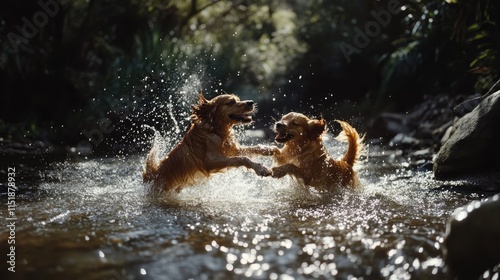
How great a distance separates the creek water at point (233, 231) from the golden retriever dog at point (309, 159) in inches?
7.6

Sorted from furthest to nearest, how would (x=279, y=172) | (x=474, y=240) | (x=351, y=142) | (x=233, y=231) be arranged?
1. (x=351, y=142)
2. (x=279, y=172)
3. (x=233, y=231)
4. (x=474, y=240)

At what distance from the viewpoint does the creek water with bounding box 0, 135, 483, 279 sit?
2.88 meters

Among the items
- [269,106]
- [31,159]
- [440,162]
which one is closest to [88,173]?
[31,159]

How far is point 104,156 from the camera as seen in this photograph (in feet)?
30.6

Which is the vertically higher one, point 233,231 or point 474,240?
point 233,231

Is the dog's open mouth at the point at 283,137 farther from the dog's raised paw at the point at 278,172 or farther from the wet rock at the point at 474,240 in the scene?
the wet rock at the point at 474,240

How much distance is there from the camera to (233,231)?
11.9 ft

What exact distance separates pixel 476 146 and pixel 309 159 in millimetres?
1872

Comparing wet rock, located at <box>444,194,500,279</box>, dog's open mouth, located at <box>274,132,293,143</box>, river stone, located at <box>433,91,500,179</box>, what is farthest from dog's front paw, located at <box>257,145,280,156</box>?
wet rock, located at <box>444,194,500,279</box>

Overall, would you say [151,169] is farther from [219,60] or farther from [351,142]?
[219,60]

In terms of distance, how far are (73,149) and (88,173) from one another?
3611 mm

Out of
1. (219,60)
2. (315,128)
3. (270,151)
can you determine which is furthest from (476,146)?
(219,60)

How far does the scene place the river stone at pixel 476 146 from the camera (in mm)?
5566

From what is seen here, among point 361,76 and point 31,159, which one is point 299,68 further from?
point 31,159
